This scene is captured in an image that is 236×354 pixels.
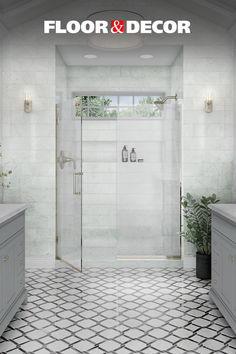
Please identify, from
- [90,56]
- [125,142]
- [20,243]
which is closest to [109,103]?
[90,56]

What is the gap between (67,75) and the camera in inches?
203

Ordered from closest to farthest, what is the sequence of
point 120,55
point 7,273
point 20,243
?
point 7,273 → point 20,243 → point 120,55

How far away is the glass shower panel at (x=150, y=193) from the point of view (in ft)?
14.1

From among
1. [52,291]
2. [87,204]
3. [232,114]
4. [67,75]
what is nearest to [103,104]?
[67,75]

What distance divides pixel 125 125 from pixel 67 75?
142 cm

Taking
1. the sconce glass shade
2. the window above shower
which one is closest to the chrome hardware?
the window above shower

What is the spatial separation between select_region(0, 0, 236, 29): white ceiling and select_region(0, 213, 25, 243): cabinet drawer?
222 cm

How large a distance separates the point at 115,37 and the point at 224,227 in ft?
8.15

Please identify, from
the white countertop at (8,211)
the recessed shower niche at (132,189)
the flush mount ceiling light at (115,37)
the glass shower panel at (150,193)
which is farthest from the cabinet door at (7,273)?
the flush mount ceiling light at (115,37)

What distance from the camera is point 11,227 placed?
9.09 ft

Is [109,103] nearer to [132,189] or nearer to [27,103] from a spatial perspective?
[27,103]

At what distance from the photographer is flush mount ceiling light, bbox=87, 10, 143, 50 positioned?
4027 millimetres

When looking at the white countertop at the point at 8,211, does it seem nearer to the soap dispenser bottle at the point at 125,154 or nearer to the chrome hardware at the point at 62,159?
the chrome hardware at the point at 62,159

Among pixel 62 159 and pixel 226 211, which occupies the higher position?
pixel 62 159
